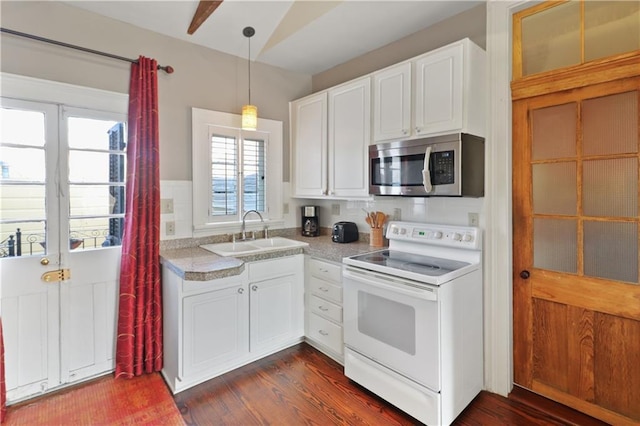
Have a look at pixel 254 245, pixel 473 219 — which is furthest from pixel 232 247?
pixel 473 219

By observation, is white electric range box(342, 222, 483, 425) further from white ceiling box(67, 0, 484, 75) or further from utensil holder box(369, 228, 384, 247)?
white ceiling box(67, 0, 484, 75)

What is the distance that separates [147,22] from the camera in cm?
242

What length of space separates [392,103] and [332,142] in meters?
0.68

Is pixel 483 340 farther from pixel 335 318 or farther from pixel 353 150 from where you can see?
pixel 353 150

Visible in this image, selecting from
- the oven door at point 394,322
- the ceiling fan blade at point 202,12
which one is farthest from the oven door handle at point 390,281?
the ceiling fan blade at point 202,12

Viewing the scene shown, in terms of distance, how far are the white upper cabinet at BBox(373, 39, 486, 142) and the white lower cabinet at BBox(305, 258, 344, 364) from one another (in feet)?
3.68

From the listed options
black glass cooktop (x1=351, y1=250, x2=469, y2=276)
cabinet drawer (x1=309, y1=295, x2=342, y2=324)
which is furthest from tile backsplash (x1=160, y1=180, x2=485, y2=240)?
cabinet drawer (x1=309, y1=295, x2=342, y2=324)

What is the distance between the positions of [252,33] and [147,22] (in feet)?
2.58

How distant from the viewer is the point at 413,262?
85.9 inches

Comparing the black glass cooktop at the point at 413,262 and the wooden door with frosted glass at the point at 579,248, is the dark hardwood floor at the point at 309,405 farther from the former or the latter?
the black glass cooktop at the point at 413,262

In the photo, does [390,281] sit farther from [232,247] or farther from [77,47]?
[77,47]

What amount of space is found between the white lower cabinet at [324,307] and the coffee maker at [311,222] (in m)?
0.61

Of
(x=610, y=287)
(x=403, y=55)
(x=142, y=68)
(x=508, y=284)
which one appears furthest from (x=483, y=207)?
(x=142, y=68)

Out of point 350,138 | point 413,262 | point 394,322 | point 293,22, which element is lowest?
point 394,322
